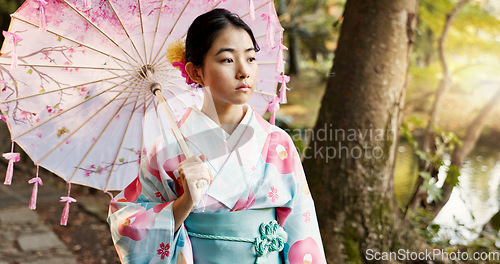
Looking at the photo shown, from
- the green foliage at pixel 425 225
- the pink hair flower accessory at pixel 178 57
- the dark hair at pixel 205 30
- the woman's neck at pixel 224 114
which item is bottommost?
the green foliage at pixel 425 225

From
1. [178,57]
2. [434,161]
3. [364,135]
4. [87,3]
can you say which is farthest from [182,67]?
[434,161]

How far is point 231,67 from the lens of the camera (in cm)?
177

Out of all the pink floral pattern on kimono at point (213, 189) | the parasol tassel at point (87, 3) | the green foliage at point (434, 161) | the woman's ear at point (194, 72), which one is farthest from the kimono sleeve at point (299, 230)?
the green foliage at point (434, 161)

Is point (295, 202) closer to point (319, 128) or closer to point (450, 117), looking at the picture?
point (319, 128)

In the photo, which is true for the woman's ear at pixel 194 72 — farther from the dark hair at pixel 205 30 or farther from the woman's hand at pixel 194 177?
the woman's hand at pixel 194 177

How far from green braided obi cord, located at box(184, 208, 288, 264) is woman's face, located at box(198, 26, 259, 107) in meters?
0.46

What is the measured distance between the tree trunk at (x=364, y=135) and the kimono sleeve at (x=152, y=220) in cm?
203

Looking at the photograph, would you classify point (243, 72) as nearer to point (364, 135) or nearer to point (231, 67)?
point (231, 67)

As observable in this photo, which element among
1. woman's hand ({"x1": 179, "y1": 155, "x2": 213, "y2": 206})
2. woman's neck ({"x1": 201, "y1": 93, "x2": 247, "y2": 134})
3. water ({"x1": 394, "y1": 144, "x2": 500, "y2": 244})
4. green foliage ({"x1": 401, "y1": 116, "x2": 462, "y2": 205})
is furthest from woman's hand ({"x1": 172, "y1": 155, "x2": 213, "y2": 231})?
water ({"x1": 394, "y1": 144, "x2": 500, "y2": 244})

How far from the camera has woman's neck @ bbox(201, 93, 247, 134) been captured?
1.89 meters

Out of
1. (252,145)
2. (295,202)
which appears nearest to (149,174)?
(252,145)

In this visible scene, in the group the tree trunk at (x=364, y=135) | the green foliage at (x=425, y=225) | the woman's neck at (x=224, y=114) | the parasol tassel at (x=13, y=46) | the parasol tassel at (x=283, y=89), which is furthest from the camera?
the green foliage at (x=425, y=225)

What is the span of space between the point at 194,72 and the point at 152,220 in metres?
0.62

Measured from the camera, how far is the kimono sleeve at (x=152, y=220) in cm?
176
